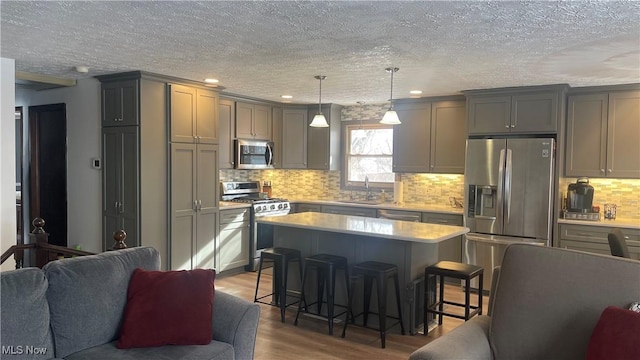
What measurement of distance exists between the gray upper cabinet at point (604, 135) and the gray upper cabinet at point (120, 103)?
4671 millimetres

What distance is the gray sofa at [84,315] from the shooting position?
2242mm

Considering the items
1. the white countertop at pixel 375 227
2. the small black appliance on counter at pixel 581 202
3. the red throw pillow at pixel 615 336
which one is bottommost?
the red throw pillow at pixel 615 336

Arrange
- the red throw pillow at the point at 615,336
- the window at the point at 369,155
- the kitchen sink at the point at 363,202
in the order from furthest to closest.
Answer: the window at the point at 369,155
the kitchen sink at the point at 363,202
the red throw pillow at the point at 615,336

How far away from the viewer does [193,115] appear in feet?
17.7

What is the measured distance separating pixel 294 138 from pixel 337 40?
12.6ft

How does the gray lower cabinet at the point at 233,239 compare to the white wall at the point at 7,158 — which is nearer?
the white wall at the point at 7,158

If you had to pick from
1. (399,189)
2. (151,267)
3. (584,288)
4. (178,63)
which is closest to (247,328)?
(151,267)

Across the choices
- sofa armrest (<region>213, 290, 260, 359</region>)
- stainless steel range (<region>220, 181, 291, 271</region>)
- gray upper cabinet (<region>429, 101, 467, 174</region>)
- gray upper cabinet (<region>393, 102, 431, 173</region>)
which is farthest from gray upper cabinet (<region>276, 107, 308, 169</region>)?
sofa armrest (<region>213, 290, 260, 359</region>)

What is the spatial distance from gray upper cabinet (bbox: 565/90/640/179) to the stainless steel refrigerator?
43cm

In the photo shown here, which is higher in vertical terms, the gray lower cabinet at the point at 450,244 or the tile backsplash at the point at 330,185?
the tile backsplash at the point at 330,185

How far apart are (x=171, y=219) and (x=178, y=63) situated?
177cm

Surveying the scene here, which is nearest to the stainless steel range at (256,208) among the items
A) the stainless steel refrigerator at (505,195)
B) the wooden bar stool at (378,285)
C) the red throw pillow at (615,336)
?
the wooden bar stool at (378,285)

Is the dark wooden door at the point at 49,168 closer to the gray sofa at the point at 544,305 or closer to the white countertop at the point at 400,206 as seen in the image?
the white countertop at the point at 400,206

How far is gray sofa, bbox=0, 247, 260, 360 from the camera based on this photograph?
224cm
